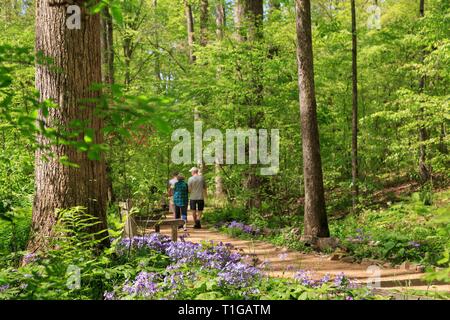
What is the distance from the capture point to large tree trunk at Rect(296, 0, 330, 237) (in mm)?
9641

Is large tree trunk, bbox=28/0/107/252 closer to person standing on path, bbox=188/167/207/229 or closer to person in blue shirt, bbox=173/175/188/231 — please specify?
person in blue shirt, bbox=173/175/188/231

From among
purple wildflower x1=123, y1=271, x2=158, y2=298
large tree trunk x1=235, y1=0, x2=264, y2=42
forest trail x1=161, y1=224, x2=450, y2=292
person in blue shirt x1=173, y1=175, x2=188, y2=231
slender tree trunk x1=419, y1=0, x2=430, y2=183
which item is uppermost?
large tree trunk x1=235, y1=0, x2=264, y2=42

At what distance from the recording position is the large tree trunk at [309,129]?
9.64 m

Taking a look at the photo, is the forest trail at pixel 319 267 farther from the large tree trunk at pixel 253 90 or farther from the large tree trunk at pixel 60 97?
the large tree trunk at pixel 253 90

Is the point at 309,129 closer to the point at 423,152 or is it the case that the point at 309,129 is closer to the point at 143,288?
the point at 143,288

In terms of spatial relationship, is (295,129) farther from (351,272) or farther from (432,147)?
(351,272)

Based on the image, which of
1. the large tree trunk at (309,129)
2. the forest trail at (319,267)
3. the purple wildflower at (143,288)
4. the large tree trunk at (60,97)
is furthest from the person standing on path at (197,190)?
the purple wildflower at (143,288)

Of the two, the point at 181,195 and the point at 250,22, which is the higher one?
the point at 250,22

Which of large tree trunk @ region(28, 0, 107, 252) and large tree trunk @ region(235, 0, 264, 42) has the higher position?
large tree trunk @ region(235, 0, 264, 42)

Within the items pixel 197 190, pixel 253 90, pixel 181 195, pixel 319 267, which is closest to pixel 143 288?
pixel 319 267

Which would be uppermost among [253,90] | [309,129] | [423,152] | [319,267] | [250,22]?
[250,22]

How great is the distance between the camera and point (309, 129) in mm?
9812

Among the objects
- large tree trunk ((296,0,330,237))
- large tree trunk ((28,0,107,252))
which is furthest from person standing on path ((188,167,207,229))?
large tree trunk ((28,0,107,252))
